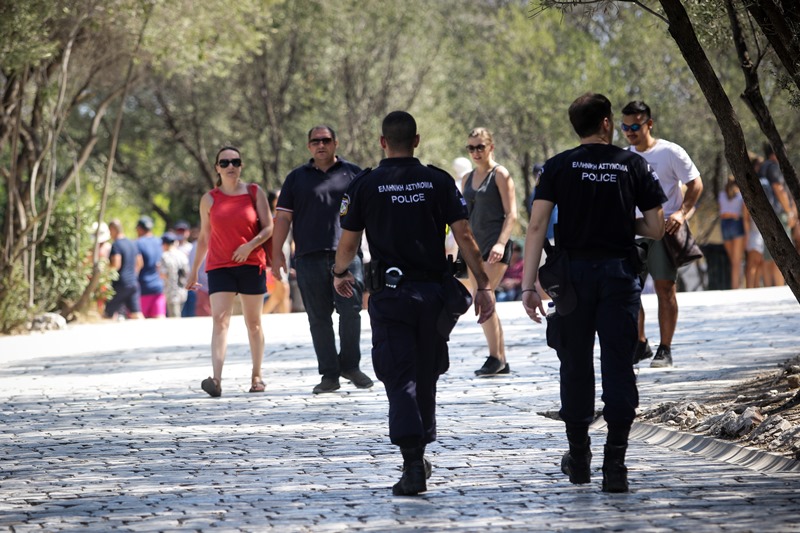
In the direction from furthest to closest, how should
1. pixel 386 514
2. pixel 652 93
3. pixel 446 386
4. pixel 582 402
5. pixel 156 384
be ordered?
pixel 652 93 → pixel 156 384 → pixel 446 386 → pixel 582 402 → pixel 386 514

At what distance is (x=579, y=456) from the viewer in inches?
257

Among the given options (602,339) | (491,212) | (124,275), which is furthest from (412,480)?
(124,275)

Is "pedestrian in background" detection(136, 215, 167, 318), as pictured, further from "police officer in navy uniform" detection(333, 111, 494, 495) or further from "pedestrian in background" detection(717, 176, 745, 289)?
"police officer in navy uniform" detection(333, 111, 494, 495)

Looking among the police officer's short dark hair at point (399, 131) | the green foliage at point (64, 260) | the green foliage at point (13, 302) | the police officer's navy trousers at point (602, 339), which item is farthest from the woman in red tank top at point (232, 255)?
the green foliage at point (64, 260)

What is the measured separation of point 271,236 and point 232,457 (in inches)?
138

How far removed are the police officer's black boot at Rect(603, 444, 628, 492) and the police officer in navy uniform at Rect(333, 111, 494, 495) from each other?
2.75ft

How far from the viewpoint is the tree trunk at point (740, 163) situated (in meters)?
8.07

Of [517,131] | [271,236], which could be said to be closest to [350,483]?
[271,236]

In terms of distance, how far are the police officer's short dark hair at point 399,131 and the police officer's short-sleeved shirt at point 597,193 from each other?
71 cm

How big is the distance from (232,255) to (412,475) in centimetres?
473

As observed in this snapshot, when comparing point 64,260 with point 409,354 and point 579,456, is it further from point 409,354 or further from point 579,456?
point 579,456

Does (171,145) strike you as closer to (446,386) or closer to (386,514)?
(446,386)

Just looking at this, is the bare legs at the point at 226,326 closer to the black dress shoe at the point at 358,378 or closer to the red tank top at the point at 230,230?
the red tank top at the point at 230,230

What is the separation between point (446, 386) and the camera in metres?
10.9
